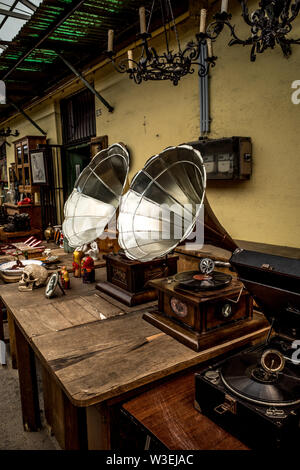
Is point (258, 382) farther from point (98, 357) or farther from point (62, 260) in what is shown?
point (62, 260)

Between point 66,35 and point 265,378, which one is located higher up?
point 66,35

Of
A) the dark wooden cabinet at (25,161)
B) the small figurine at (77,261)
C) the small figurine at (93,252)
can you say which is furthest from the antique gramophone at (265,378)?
the dark wooden cabinet at (25,161)

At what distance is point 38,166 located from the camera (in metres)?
6.64

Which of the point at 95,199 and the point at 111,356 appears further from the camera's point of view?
the point at 95,199

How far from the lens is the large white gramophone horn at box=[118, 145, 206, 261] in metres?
1.69

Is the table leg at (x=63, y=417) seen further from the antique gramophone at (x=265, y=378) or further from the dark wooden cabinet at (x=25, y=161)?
the dark wooden cabinet at (x=25, y=161)

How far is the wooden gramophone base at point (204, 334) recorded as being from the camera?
1.33m

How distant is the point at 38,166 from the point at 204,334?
6.11 meters

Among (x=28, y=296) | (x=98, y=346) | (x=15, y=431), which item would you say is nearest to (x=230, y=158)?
(x=28, y=296)

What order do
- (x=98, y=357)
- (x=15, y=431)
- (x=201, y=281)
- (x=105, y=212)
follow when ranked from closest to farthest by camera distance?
(x=98, y=357), (x=201, y=281), (x=15, y=431), (x=105, y=212)

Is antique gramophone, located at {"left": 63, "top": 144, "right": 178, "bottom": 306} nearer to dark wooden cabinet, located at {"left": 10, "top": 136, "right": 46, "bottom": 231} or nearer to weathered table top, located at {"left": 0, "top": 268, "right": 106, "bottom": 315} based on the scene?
weathered table top, located at {"left": 0, "top": 268, "right": 106, "bottom": 315}

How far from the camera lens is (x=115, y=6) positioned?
10.8 feet
